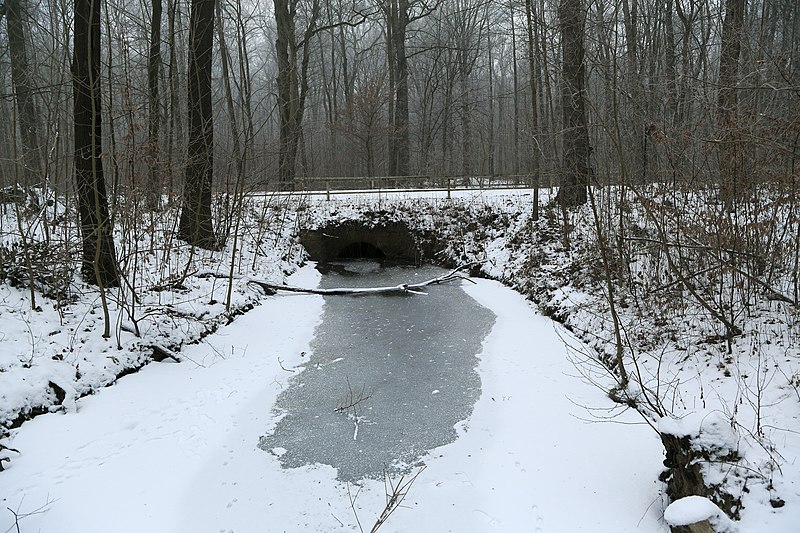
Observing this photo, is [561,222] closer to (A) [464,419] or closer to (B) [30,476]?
(A) [464,419]

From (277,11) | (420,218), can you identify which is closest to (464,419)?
(420,218)

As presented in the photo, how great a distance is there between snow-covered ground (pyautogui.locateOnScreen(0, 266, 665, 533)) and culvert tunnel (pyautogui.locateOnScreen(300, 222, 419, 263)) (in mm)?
10984

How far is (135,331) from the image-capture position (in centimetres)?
789

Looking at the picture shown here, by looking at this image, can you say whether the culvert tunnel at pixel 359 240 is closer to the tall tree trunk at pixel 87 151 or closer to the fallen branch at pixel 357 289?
the fallen branch at pixel 357 289

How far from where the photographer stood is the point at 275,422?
636 centimetres

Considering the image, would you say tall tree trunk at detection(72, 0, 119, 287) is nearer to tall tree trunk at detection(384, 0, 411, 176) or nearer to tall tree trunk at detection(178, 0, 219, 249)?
tall tree trunk at detection(178, 0, 219, 249)

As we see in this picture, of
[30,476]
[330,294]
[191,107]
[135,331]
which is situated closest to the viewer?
[30,476]

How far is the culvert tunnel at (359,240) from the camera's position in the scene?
60.0ft

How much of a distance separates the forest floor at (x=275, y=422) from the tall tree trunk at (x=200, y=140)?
266 centimetres

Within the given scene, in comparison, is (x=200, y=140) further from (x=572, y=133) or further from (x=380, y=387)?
(x=572, y=133)

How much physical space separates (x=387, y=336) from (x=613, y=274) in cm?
429

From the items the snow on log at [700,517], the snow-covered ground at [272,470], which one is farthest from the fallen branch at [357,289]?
the snow on log at [700,517]

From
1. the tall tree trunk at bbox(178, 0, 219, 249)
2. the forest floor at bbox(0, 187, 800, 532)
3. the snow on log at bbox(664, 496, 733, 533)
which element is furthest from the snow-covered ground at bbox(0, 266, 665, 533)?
the tall tree trunk at bbox(178, 0, 219, 249)

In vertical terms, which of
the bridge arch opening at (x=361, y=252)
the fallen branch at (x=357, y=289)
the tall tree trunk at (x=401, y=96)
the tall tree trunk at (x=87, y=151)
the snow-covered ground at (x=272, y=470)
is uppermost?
the tall tree trunk at (x=401, y=96)
